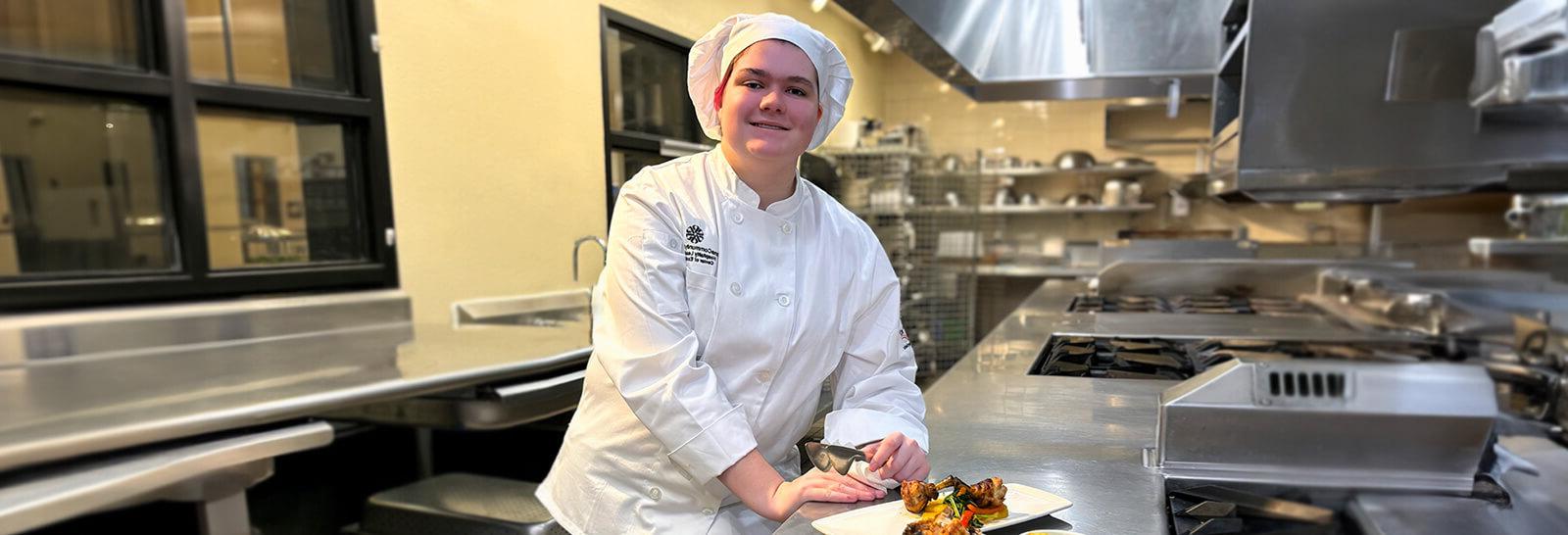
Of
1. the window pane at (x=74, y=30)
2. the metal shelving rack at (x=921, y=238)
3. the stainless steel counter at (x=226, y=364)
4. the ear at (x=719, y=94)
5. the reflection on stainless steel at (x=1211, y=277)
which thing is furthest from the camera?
the metal shelving rack at (x=921, y=238)

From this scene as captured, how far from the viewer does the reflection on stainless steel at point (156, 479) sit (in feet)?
3.41

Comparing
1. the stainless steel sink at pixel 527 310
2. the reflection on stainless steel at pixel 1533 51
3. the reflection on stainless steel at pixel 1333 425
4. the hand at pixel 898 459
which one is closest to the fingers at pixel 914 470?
the hand at pixel 898 459

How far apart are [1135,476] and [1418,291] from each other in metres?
2.54

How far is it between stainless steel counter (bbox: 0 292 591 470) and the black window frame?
61mm

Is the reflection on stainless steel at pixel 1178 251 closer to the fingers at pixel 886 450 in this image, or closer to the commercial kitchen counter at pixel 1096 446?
the commercial kitchen counter at pixel 1096 446

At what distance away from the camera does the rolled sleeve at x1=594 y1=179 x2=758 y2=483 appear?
95 cm

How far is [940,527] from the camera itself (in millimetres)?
729

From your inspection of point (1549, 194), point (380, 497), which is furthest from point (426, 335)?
point (1549, 194)

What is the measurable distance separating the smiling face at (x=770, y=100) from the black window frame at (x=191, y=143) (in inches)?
74.4

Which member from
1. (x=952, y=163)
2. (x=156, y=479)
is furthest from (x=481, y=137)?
(x=952, y=163)

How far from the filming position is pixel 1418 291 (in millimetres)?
2713

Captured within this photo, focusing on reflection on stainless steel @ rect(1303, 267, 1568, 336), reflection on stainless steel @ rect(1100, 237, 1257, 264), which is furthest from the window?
reflection on stainless steel @ rect(1100, 237, 1257, 264)

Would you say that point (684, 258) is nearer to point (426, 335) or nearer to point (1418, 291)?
point (426, 335)

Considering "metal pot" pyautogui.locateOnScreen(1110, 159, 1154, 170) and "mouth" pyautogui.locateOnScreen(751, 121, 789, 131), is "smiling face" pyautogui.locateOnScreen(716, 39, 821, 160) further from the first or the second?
"metal pot" pyautogui.locateOnScreen(1110, 159, 1154, 170)
